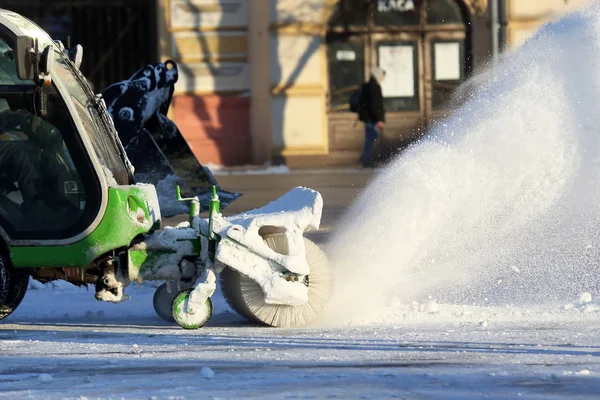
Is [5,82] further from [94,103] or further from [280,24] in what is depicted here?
[280,24]

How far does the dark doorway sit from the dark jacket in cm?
390

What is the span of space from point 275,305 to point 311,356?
1169 millimetres


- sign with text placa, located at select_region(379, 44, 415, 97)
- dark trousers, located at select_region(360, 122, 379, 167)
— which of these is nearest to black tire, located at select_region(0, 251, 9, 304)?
dark trousers, located at select_region(360, 122, 379, 167)

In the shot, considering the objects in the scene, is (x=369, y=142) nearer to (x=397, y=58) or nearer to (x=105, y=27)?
(x=397, y=58)

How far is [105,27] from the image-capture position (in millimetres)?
25609

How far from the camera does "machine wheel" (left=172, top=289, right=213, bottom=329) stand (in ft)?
27.4

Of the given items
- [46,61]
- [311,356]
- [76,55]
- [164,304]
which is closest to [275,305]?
[164,304]

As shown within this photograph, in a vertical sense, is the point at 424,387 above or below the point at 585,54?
below

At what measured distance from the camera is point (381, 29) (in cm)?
2489

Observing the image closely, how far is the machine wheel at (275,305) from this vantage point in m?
8.46

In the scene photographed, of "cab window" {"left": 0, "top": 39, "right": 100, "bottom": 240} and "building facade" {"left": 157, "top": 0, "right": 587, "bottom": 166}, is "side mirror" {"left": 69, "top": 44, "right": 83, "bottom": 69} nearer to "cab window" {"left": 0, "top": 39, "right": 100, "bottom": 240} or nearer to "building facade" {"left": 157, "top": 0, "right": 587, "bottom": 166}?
"cab window" {"left": 0, "top": 39, "right": 100, "bottom": 240}

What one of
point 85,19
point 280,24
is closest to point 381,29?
point 280,24

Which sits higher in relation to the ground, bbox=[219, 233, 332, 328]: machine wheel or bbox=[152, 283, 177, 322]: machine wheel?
bbox=[219, 233, 332, 328]: machine wheel

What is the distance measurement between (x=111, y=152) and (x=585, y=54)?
3740 millimetres
